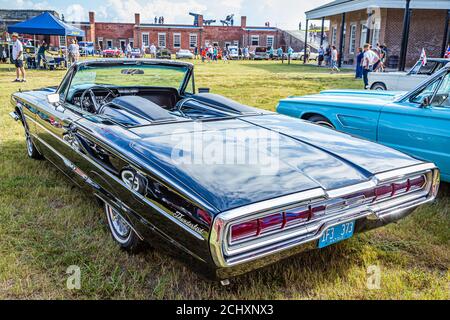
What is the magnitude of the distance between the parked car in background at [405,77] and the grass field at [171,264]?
562cm

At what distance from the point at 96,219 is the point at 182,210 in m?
1.55

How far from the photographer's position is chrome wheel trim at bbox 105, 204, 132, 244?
9.12 ft

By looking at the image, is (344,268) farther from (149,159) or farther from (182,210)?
(149,159)

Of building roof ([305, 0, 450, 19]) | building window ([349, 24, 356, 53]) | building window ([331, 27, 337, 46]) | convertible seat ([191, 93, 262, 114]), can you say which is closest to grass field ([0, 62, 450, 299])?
convertible seat ([191, 93, 262, 114])

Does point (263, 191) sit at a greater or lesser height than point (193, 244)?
greater

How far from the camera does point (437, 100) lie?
3.93m

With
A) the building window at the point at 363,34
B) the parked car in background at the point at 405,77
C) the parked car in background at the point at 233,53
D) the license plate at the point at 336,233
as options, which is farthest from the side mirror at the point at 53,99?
the parked car in background at the point at 233,53

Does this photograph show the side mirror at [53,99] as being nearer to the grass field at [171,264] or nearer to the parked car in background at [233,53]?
the grass field at [171,264]

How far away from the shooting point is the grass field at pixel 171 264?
2385 mm

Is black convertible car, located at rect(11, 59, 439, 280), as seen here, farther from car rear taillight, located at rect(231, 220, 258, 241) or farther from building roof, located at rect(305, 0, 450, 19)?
building roof, located at rect(305, 0, 450, 19)

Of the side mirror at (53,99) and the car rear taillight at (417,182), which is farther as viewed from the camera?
the side mirror at (53,99)

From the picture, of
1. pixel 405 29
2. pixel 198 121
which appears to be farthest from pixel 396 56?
pixel 198 121

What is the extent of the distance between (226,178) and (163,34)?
47.4 metres
